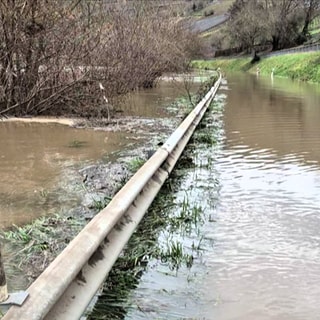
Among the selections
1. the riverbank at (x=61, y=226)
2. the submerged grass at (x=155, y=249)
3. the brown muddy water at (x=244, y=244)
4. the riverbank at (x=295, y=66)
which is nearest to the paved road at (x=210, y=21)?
the riverbank at (x=295, y=66)

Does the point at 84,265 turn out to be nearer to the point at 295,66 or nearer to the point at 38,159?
the point at 38,159

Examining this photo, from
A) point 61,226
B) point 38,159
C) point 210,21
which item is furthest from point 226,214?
point 210,21

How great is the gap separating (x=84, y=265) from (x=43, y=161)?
5.51m

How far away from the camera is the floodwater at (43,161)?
6020mm

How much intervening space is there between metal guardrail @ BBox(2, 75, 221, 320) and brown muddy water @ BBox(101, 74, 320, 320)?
37cm

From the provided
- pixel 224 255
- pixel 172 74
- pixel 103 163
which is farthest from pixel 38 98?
pixel 172 74

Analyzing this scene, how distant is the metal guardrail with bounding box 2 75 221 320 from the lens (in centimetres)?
254

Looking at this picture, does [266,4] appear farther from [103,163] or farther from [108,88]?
[103,163]

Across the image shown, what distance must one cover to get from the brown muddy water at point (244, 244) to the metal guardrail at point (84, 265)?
0.37 metres

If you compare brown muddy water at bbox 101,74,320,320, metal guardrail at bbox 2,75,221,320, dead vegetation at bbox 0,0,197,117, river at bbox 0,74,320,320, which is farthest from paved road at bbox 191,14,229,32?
metal guardrail at bbox 2,75,221,320

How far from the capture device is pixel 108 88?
1567 centimetres

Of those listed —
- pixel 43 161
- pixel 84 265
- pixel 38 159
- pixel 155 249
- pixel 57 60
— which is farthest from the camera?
pixel 57 60

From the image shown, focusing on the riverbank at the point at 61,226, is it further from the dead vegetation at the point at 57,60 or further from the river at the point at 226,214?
the dead vegetation at the point at 57,60

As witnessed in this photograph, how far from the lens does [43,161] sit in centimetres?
857
